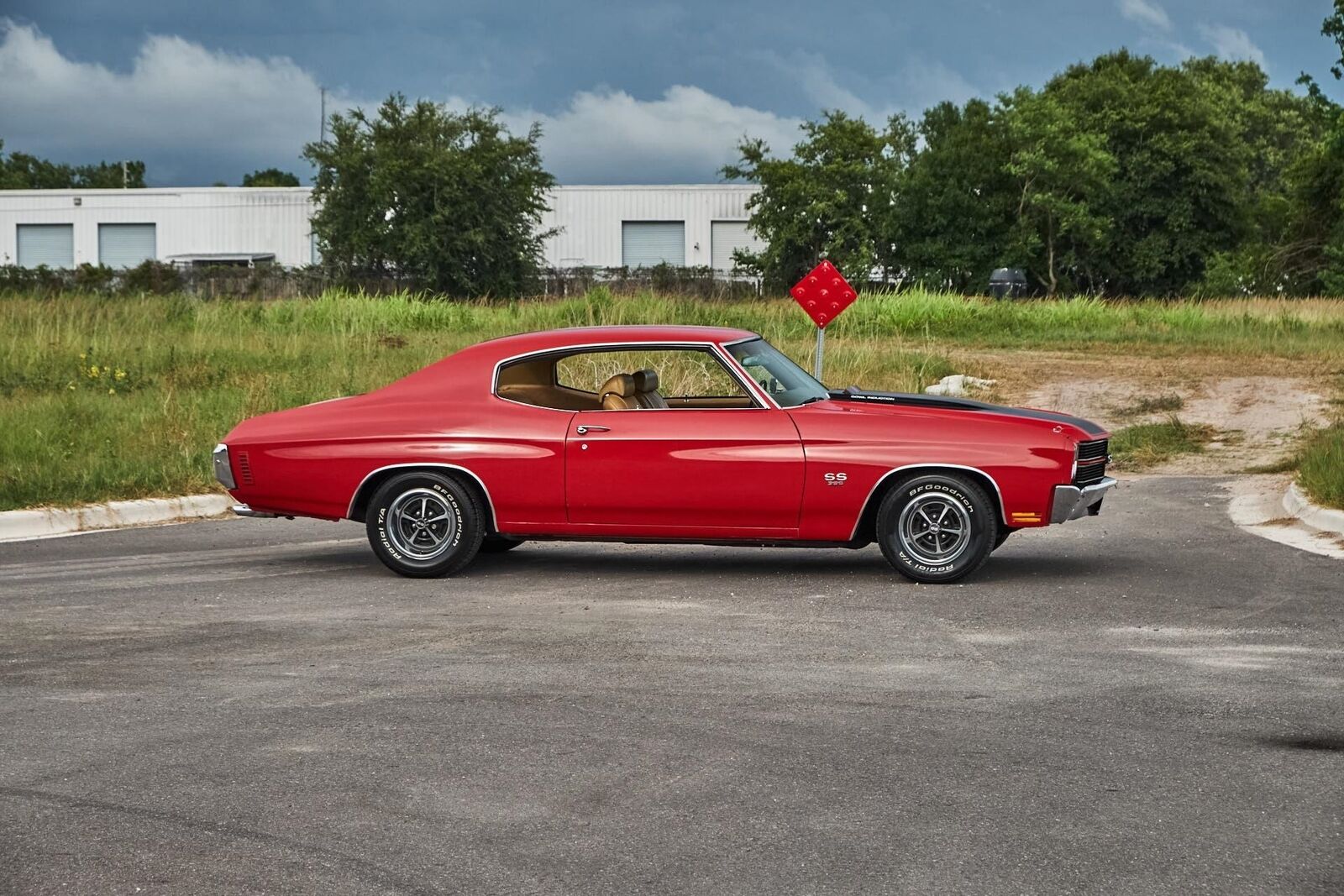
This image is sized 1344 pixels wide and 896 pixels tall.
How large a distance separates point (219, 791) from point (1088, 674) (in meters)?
3.67

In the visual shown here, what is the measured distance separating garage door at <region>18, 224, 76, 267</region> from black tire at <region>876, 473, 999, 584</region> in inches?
3071

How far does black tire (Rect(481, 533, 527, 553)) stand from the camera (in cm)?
1072

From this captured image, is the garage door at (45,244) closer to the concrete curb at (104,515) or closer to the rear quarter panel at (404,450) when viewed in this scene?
the concrete curb at (104,515)

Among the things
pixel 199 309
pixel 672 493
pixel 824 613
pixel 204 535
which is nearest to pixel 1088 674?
pixel 824 613

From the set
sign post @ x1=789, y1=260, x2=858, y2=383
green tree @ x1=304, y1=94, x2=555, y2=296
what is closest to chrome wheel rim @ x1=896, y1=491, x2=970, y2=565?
sign post @ x1=789, y1=260, x2=858, y2=383

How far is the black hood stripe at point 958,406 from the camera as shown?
973 cm

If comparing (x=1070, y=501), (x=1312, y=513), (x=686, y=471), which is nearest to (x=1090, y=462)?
(x=1070, y=501)

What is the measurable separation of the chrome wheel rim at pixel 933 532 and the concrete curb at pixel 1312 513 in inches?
138

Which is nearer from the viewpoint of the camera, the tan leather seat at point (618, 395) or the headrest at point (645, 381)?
the tan leather seat at point (618, 395)

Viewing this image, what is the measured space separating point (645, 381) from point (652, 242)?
221 ft

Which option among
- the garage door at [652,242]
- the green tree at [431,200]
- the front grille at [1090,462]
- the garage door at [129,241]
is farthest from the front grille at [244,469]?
the garage door at [129,241]

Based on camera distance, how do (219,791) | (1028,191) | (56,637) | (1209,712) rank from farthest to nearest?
(1028,191) < (56,637) < (1209,712) < (219,791)

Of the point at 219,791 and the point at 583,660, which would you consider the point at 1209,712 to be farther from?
the point at 219,791

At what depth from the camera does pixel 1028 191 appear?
61.2 meters
